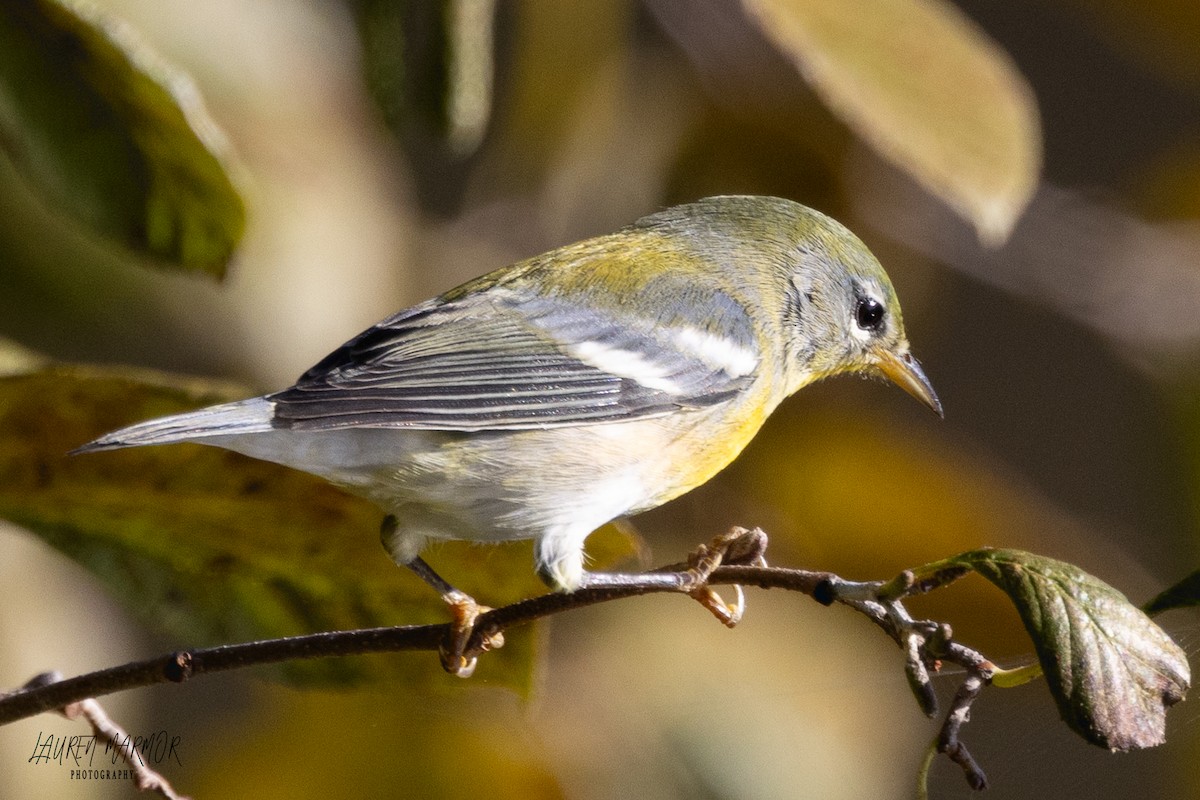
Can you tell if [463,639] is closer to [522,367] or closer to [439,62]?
[522,367]

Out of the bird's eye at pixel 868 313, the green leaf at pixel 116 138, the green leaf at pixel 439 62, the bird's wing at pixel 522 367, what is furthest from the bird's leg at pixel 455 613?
the bird's eye at pixel 868 313

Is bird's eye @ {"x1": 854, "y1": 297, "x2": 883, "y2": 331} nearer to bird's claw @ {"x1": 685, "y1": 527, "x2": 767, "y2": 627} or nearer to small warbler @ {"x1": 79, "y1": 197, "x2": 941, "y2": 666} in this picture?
small warbler @ {"x1": 79, "y1": 197, "x2": 941, "y2": 666}

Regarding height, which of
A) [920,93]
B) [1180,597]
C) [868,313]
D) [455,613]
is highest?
[920,93]

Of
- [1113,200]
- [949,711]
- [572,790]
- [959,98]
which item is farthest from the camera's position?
[1113,200]

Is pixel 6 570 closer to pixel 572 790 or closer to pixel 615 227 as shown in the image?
pixel 572 790

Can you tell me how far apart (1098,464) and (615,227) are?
2695 mm

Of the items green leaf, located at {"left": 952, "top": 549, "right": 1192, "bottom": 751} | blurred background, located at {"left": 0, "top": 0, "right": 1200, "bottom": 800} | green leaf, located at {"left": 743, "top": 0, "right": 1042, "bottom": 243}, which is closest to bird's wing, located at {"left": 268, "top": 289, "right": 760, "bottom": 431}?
blurred background, located at {"left": 0, "top": 0, "right": 1200, "bottom": 800}

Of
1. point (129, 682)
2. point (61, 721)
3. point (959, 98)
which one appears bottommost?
point (61, 721)

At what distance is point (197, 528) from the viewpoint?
159 cm

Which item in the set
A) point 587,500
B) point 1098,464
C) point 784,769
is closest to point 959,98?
point 587,500

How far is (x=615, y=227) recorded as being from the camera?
277 cm

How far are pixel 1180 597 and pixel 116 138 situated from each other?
1250 millimetres

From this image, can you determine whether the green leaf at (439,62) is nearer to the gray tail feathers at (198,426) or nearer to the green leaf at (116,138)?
the green leaf at (116,138)

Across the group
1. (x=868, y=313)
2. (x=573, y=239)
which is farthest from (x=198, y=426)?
(x=573, y=239)
